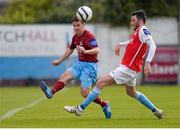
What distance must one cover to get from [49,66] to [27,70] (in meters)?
1.06

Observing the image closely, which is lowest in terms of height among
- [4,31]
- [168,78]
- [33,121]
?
[168,78]

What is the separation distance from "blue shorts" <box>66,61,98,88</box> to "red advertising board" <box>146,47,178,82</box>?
18.6 metres

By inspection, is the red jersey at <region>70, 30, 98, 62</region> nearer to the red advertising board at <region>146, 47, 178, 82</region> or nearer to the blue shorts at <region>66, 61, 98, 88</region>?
the blue shorts at <region>66, 61, 98, 88</region>

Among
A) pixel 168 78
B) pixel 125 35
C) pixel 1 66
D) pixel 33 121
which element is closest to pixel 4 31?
pixel 1 66

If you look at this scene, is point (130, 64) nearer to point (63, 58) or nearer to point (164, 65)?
point (63, 58)

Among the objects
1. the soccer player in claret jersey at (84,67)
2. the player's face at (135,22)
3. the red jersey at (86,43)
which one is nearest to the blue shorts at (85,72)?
the soccer player in claret jersey at (84,67)

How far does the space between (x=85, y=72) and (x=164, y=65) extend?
1896 cm

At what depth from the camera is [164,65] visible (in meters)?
33.9

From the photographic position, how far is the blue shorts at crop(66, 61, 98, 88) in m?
15.3

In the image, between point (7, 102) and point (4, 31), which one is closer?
point (7, 102)

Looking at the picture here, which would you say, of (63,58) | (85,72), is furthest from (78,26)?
(85,72)

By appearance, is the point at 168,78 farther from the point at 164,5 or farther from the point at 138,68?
the point at 138,68

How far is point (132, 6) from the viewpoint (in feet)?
114

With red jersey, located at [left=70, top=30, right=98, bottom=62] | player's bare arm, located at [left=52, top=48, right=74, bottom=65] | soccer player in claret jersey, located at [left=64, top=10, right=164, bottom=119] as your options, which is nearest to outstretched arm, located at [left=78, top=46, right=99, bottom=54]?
red jersey, located at [left=70, top=30, right=98, bottom=62]
